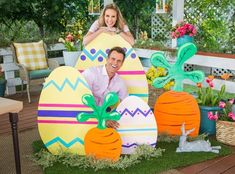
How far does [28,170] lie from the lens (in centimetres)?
303

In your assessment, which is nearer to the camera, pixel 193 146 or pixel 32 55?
pixel 193 146

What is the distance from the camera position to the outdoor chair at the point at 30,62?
544cm

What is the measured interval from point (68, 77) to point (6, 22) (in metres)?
4.17

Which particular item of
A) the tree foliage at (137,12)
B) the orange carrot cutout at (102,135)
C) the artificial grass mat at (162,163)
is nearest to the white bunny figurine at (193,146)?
the artificial grass mat at (162,163)

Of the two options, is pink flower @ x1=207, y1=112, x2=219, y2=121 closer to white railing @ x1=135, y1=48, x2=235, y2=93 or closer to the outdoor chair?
white railing @ x1=135, y1=48, x2=235, y2=93

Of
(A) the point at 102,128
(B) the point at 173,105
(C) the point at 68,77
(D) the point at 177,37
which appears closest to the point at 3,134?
(C) the point at 68,77

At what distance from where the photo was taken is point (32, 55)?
5.66 meters

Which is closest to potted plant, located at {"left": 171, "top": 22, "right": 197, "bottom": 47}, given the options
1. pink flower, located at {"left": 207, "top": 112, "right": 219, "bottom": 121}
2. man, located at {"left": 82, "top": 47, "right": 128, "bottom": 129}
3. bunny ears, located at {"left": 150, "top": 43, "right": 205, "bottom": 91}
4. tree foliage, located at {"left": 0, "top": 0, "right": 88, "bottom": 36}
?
bunny ears, located at {"left": 150, "top": 43, "right": 205, "bottom": 91}

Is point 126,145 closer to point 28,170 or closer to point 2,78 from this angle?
point 28,170

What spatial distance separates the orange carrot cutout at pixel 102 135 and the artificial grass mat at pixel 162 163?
0.15 meters

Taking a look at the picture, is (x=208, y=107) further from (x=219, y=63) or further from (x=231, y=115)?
(x=219, y=63)

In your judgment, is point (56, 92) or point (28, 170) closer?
point (28, 170)

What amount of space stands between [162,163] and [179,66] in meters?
1.09

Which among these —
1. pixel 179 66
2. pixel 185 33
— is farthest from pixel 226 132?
pixel 185 33
